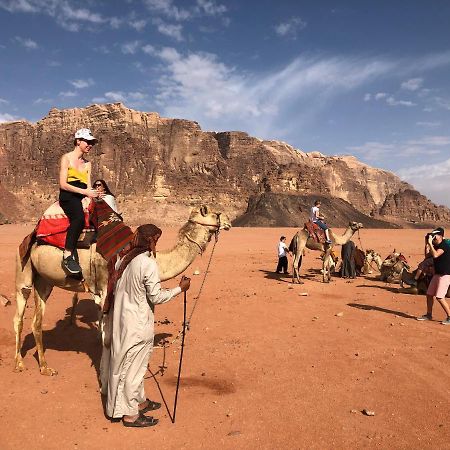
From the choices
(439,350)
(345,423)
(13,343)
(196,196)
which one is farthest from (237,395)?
(196,196)

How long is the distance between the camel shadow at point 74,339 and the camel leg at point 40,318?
76 centimetres

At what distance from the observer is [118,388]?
4.93 meters

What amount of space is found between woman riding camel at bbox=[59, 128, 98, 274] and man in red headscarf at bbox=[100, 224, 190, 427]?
1.48 meters

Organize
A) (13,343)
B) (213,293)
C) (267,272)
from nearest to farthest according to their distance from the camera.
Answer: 1. (13,343)
2. (213,293)
3. (267,272)

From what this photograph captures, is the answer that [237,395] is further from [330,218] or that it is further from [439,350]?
[330,218]


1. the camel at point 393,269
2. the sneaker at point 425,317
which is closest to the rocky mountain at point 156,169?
the camel at point 393,269

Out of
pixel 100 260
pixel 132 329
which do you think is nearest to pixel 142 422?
pixel 132 329

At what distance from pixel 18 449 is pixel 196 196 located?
117m

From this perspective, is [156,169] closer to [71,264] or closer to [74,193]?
[74,193]

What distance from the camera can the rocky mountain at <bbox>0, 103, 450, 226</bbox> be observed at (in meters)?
117

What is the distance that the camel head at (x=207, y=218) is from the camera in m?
6.55

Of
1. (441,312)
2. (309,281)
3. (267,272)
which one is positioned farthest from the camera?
(267,272)

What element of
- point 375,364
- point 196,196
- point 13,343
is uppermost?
point 196,196

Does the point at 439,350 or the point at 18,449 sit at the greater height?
the point at 439,350
